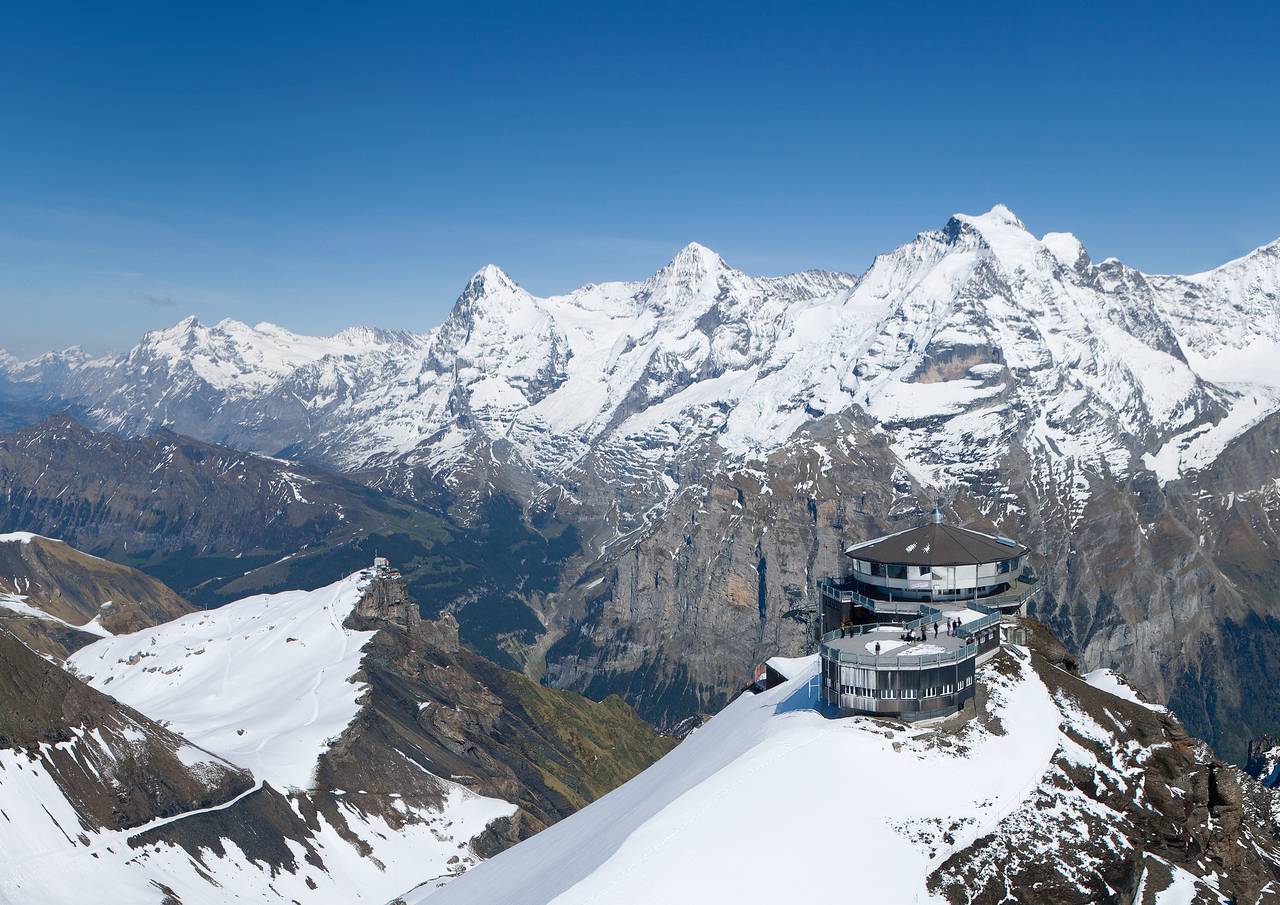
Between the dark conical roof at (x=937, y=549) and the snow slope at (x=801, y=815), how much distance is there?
50.5 ft

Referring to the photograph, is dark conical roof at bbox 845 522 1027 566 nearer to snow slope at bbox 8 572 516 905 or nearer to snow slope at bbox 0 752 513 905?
snow slope at bbox 0 752 513 905

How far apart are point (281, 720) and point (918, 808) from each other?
440 feet

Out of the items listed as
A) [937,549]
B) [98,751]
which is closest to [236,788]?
[98,751]

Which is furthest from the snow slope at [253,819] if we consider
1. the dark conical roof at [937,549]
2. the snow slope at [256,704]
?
the dark conical roof at [937,549]

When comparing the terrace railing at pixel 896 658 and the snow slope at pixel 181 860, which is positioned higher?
the terrace railing at pixel 896 658

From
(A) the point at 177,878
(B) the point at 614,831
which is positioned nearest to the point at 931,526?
(B) the point at 614,831

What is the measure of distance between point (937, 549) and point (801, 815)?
132 ft

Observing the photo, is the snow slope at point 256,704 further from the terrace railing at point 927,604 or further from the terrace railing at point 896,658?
the terrace railing at point 896,658

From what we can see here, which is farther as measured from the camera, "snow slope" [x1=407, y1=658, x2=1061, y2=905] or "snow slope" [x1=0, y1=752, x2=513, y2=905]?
"snow slope" [x1=0, y1=752, x2=513, y2=905]

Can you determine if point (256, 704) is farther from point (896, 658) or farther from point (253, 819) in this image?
point (896, 658)

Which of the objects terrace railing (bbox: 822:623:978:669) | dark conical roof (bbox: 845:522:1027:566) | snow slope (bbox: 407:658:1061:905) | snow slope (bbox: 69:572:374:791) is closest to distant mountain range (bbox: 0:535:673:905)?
snow slope (bbox: 69:572:374:791)

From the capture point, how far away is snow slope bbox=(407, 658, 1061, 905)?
193 feet

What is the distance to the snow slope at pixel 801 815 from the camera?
58.8m

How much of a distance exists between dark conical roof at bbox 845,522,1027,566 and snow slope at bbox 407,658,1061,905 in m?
15.4
